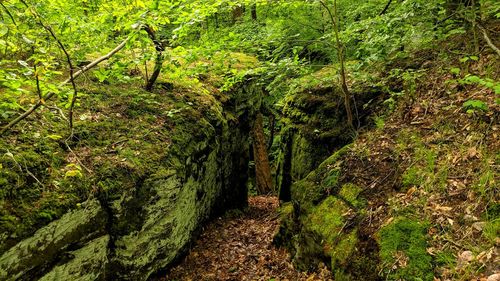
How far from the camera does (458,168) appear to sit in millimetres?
4512

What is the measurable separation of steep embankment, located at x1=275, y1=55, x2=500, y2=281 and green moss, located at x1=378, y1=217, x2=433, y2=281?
0.01 meters

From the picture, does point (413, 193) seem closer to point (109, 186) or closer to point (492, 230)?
point (492, 230)

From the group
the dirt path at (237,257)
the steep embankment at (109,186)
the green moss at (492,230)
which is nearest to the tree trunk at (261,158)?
the dirt path at (237,257)

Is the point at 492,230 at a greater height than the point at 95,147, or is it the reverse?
the point at 95,147

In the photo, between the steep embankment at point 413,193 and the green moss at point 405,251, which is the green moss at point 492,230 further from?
the green moss at point 405,251

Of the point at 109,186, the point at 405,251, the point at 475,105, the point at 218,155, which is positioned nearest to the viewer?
the point at 475,105

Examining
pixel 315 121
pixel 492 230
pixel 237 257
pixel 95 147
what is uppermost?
pixel 95 147

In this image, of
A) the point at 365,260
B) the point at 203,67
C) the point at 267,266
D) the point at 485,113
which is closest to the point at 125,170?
the point at 203,67

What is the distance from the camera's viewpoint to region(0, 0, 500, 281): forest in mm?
4152

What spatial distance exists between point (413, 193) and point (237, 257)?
4535 millimetres

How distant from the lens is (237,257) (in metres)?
7.81

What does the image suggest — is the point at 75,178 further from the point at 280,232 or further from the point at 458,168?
the point at 458,168

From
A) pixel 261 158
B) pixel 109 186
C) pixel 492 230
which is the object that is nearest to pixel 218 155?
pixel 109 186

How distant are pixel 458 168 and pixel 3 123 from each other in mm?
6685
